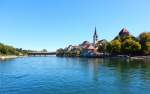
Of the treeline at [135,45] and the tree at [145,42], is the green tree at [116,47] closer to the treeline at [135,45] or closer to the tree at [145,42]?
the treeline at [135,45]

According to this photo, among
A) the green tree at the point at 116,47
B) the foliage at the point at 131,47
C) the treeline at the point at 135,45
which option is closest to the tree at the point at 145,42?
the treeline at the point at 135,45

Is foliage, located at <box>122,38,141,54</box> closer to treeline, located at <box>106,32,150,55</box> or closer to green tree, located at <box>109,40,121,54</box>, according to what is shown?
treeline, located at <box>106,32,150,55</box>

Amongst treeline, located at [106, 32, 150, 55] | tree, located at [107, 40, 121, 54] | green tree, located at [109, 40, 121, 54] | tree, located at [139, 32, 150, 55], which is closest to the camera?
tree, located at [139, 32, 150, 55]

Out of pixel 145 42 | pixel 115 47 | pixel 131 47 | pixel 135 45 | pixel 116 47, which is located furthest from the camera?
pixel 115 47

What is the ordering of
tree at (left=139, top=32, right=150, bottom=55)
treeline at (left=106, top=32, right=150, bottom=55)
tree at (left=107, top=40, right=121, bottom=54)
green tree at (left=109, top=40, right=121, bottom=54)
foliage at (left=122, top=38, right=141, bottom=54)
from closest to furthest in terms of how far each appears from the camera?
1. tree at (left=139, top=32, right=150, bottom=55)
2. foliage at (left=122, top=38, right=141, bottom=54)
3. treeline at (left=106, top=32, right=150, bottom=55)
4. green tree at (left=109, top=40, right=121, bottom=54)
5. tree at (left=107, top=40, right=121, bottom=54)

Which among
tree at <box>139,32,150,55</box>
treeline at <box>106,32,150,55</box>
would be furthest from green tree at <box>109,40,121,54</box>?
tree at <box>139,32,150,55</box>

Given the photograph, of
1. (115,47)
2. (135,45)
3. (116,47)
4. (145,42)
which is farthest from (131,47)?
(115,47)

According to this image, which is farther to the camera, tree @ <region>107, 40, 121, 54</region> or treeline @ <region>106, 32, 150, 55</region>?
tree @ <region>107, 40, 121, 54</region>

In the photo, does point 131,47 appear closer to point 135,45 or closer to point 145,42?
point 135,45

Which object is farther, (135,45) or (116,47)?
(116,47)

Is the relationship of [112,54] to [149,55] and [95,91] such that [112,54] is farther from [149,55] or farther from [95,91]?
[95,91]

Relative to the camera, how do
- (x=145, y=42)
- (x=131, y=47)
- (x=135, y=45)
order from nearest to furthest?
(x=135, y=45), (x=145, y=42), (x=131, y=47)

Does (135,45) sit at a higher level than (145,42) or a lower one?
lower

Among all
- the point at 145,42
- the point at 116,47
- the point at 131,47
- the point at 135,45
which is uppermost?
the point at 145,42
